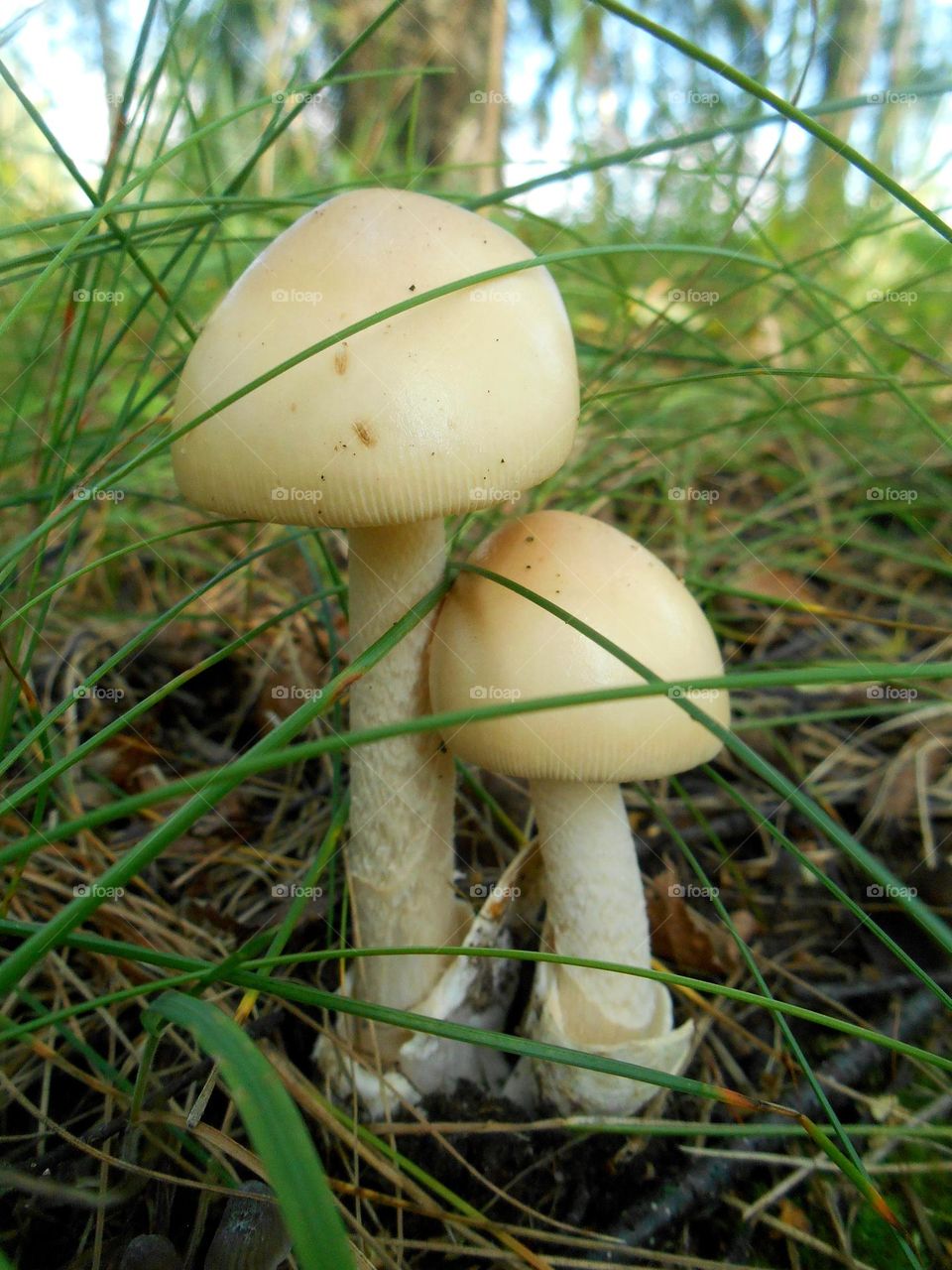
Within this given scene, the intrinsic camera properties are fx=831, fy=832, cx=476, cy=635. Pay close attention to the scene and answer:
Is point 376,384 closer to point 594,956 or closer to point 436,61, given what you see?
point 594,956

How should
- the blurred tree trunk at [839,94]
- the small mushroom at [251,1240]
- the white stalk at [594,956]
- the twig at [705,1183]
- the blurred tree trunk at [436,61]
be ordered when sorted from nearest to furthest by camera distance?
the small mushroom at [251,1240] → the twig at [705,1183] → the white stalk at [594,956] → the blurred tree trunk at [839,94] → the blurred tree trunk at [436,61]

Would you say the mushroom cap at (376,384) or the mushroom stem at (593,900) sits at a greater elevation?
the mushroom cap at (376,384)

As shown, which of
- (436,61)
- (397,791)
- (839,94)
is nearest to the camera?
(397,791)

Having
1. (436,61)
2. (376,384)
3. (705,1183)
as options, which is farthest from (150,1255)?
(436,61)

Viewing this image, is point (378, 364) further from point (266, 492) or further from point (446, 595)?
point (446, 595)

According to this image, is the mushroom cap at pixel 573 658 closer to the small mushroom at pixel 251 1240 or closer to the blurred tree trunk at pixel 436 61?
the small mushroom at pixel 251 1240

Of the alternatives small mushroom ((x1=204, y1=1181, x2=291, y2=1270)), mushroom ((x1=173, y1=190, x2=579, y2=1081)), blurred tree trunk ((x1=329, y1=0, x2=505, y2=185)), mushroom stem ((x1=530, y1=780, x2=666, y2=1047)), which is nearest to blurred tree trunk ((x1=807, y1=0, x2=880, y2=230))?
mushroom ((x1=173, y1=190, x2=579, y2=1081))

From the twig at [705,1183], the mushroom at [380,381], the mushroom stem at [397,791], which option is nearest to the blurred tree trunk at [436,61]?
the mushroom at [380,381]
